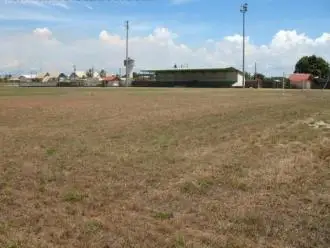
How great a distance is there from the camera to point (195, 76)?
12588 centimetres

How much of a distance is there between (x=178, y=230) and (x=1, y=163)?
17.2ft

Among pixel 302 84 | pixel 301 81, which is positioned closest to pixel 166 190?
pixel 302 84

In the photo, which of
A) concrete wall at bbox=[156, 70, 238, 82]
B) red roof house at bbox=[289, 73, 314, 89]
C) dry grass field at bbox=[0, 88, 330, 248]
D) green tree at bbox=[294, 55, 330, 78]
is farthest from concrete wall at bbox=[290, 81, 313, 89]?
dry grass field at bbox=[0, 88, 330, 248]

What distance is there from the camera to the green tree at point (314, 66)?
123438 millimetres

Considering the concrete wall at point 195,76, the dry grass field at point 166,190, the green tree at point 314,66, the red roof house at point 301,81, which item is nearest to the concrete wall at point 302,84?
the red roof house at point 301,81

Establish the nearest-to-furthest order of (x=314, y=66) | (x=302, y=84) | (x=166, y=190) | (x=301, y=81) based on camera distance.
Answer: (x=166, y=190) < (x=302, y=84) < (x=301, y=81) < (x=314, y=66)

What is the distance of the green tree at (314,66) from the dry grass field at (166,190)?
115 meters

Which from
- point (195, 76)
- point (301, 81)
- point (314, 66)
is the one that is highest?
point (314, 66)

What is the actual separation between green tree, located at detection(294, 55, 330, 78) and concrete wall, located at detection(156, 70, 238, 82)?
22.7 metres

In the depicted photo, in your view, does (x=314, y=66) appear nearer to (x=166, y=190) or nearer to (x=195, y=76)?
(x=195, y=76)

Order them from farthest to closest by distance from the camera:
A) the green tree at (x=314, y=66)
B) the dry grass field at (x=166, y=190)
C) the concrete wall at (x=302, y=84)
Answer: the green tree at (x=314, y=66) < the concrete wall at (x=302, y=84) < the dry grass field at (x=166, y=190)

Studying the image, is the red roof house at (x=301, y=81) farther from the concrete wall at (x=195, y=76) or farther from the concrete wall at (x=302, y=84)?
the concrete wall at (x=195, y=76)

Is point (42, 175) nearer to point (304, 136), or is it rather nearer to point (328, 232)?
point (328, 232)

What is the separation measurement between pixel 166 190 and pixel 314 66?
408 ft
